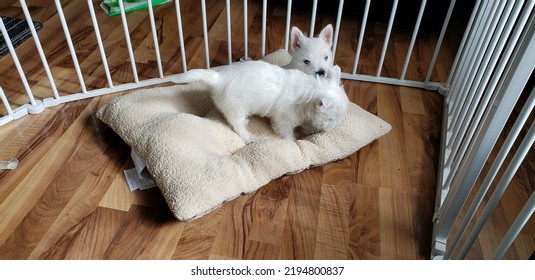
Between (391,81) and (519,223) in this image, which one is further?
(391,81)

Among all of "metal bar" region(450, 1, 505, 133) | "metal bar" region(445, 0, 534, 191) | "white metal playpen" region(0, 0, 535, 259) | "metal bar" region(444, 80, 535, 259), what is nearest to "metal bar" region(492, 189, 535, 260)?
"white metal playpen" region(0, 0, 535, 259)

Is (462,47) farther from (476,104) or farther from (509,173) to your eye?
(509,173)

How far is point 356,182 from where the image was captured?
1.30m

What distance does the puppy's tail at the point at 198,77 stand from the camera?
124 cm

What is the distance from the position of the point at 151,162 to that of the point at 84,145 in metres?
0.35

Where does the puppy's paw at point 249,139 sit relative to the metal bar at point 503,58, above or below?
below

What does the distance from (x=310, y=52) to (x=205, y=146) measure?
521mm

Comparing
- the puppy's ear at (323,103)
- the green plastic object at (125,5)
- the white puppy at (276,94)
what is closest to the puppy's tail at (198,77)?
the white puppy at (276,94)

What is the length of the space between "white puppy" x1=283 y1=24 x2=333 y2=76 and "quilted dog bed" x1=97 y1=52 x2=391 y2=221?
21cm

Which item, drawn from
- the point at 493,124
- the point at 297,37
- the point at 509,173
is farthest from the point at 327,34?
the point at 509,173

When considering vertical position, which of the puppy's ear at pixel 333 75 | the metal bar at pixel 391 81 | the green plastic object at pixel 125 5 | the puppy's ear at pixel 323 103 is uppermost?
the puppy's ear at pixel 333 75

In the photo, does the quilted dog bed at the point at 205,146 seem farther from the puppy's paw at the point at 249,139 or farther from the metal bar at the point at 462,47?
the metal bar at the point at 462,47

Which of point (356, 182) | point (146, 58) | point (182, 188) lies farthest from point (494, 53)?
point (146, 58)

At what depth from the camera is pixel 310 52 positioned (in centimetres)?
148
